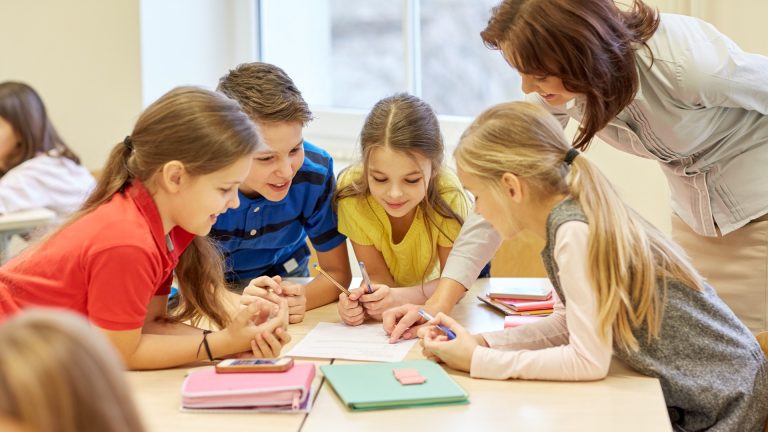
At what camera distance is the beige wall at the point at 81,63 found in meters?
3.94

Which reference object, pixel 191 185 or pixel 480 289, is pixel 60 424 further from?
pixel 480 289

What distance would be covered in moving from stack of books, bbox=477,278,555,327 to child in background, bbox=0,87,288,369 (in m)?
0.53

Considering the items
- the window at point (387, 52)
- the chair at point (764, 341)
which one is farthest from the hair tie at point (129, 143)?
the window at point (387, 52)

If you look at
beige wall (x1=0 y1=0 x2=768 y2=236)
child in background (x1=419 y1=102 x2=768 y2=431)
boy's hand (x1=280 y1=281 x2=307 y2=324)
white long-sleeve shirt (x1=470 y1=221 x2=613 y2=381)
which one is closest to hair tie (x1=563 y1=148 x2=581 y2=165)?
child in background (x1=419 y1=102 x2=768 y2=431)

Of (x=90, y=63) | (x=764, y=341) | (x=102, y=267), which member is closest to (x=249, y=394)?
(x=102, y=267)

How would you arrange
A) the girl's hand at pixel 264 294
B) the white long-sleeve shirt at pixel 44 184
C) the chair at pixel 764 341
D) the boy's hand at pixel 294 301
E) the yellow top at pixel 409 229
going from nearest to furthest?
1. the chair at pixel 764 341
2. the girl's hand at pixel 264 294
3. the boy's hand at pixel 294 301
4. the yellow top at pixel 409 229
5. the white long-sleeve shirt at pixel 44 184

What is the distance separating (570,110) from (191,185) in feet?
2.99

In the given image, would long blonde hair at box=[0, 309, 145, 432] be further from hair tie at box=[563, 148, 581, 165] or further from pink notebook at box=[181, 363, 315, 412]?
hair tie at box=[563, 148, 581, 165]

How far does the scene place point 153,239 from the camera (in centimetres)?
155

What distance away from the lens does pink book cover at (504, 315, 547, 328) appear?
183 cm

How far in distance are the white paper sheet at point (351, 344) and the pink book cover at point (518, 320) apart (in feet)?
0.75

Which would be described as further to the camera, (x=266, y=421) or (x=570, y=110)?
(x=570, y=110)

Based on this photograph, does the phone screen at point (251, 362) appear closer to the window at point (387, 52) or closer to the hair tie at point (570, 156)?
the hair tie at point (570, 156)

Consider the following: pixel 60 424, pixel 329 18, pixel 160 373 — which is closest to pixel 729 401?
pixel 160 373
